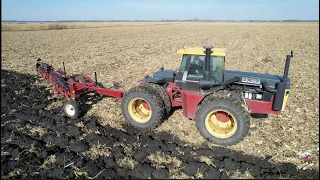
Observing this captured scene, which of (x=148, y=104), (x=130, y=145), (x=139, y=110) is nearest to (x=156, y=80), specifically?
(x=148, y=104)

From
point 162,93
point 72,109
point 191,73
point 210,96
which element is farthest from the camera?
point 72,109

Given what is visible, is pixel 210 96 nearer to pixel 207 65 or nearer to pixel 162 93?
pixel 207 65

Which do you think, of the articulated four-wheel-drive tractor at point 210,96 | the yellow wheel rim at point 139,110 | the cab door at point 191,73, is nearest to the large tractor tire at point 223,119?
the articulated four-wheel-drive tractor at point 210,96

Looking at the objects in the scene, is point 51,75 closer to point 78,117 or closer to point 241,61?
point 78,117

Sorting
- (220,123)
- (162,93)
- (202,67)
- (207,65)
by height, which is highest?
(207,65)

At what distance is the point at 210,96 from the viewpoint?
19.7 ft

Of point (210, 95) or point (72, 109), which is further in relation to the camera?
point (72, 109)

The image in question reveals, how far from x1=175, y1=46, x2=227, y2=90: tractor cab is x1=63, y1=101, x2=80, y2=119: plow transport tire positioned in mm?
2782

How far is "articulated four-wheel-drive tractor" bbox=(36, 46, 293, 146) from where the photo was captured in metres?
5.77

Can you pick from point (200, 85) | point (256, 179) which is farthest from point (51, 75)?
point (256, 179)

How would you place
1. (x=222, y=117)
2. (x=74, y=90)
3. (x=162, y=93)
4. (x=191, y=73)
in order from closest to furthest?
(x=222, y=117)
(x=191, y=73)
(x=162, y=93)
(x=74, y=90)

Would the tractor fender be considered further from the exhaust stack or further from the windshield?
the exhaust stack

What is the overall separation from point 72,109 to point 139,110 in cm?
184

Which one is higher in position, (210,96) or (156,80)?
(156,80)
